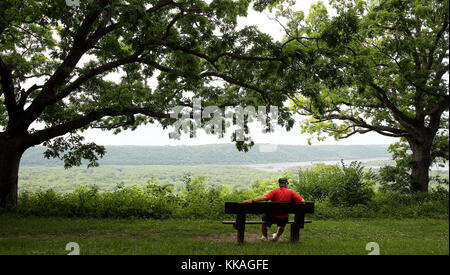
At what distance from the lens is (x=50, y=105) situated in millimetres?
12234

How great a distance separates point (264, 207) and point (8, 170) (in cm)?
955

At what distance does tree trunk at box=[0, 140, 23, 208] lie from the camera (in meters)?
11.8

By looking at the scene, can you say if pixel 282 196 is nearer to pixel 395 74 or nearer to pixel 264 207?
pixel 264 207

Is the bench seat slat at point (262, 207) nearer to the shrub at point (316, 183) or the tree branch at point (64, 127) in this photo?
the tree branch at point (64, 127)

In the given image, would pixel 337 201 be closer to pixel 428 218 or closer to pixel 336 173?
pixel 336 173

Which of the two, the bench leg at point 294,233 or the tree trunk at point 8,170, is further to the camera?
the tree trunk at point 8,170

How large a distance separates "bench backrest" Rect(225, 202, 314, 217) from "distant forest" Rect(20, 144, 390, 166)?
168 ft

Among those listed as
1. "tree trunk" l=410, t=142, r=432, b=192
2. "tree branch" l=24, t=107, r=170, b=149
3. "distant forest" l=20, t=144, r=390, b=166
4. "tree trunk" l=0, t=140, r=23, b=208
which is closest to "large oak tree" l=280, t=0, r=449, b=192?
"tree trunk" l=410, t=142, r=432, b=192

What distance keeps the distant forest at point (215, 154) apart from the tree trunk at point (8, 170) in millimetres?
48927

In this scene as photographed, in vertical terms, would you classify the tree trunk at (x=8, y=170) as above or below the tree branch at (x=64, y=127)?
below

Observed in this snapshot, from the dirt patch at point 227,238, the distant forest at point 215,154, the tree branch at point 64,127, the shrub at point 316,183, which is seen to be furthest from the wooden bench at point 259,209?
the distant forest at point 215,154

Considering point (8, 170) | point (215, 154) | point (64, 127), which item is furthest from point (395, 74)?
point (215, 154)

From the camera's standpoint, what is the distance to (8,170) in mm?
11906

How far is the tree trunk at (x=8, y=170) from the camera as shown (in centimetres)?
1181
